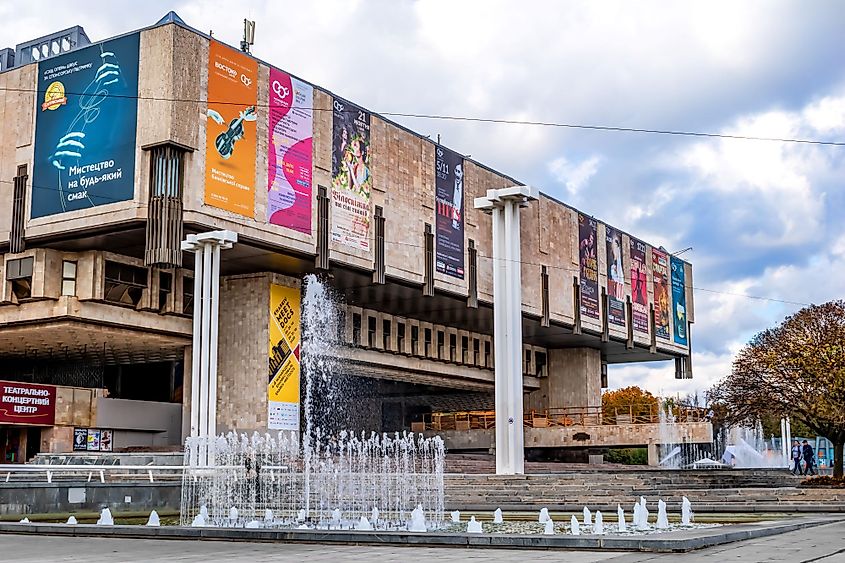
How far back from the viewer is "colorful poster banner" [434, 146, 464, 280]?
3916 cm

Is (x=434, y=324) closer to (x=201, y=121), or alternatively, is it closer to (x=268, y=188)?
(x=268, y=188)

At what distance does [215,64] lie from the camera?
3067cm

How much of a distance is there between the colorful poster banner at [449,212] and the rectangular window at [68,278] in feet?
44.3

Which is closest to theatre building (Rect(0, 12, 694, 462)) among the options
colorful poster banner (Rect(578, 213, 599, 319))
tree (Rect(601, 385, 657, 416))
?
colorful poster banner (Rect(578, 213, 599, 319))

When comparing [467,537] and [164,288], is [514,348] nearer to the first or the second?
[164,288]

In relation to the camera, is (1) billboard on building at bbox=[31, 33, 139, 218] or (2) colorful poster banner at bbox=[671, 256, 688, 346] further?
(2) colorful poster banner at bbox=[671, 256, 688, 346]

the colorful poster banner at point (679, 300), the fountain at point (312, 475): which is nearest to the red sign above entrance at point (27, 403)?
the fountain at point (312, 475)

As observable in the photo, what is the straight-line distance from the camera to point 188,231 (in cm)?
3028

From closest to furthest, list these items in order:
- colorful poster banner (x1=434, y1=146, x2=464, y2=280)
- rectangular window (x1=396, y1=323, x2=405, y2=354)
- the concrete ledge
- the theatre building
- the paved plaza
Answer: the paved plaza < the concrete ledge < the theatre building < colorful poster banner (x1=434, y1=146, x2=464, y2=280) < rectangular window (x1=396, y1=323, x2=405, y2=354)

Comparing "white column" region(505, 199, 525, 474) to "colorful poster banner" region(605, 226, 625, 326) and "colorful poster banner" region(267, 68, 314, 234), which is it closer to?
"colorful poster banner" region(267, 68, 314, 234)

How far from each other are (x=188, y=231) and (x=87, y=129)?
436cm

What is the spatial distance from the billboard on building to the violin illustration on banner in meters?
2.41

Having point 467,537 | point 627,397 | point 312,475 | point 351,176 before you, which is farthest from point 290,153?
point 627,397

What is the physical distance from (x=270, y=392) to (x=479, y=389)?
2104 cm
